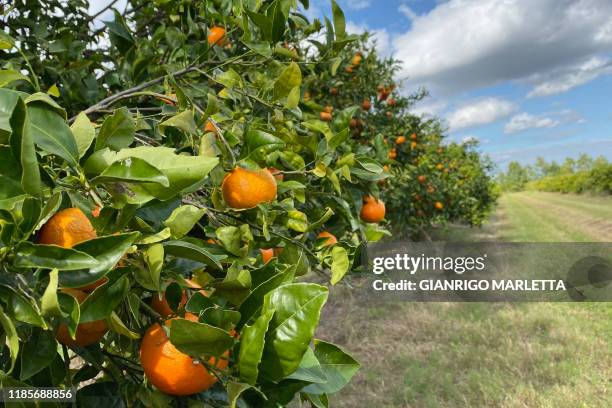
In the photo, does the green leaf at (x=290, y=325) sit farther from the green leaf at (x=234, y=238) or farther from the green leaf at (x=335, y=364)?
the green leaf at (x=234, y=238)

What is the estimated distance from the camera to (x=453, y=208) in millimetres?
6727

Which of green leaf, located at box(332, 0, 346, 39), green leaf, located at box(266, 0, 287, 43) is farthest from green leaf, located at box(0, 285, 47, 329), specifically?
green leaf, located at box(332, 0, 346, 39)

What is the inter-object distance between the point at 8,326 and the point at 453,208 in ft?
21.9

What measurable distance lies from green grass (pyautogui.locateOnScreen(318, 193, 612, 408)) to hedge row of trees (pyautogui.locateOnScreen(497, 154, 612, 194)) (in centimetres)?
1644

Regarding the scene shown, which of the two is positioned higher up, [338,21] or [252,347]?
[338,21]

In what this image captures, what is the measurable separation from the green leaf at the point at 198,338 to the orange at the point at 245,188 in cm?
38

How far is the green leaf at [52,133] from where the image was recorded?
1.68 feet

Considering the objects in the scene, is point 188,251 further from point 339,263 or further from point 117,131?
point 339,263

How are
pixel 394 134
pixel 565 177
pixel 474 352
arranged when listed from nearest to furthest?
pixel 474 352 < pixel 394 134 < pixel 565 177

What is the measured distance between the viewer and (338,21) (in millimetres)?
1227

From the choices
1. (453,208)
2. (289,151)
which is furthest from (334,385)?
(453,208)

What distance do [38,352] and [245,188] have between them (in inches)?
15.9

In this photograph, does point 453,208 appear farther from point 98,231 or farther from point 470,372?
point 98,231

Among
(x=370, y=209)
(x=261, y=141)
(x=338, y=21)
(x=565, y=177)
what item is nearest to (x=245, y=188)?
(x=261, y=141)
